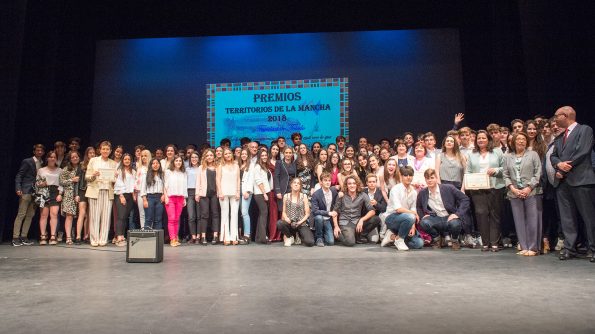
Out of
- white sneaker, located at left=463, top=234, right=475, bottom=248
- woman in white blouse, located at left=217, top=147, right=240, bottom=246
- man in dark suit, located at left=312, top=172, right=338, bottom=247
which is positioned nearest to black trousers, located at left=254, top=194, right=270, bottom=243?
woman in white blouse, located at left=217, top=147, right=240, bottom=246

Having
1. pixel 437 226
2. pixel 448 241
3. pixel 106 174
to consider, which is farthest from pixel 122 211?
pixel 448 241

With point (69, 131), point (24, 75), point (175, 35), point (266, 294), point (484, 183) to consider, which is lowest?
point (266, 294)

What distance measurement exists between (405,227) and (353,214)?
2.98 feet

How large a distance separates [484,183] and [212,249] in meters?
3.47

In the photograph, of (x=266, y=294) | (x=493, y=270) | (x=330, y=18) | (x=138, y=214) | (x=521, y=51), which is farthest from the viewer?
(x=330, y=18)

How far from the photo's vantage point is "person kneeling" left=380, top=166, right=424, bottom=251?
19.1 ft

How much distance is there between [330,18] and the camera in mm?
8594

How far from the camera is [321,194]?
6.75 m

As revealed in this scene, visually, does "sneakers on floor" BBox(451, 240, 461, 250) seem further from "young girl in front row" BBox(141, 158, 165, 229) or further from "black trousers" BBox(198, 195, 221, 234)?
"young girl in front row" BBox(141, 158, 165, 229)

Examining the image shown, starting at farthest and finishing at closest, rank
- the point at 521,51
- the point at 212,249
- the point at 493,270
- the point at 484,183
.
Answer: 1. the point at 521,51
2. the point at 212,249
3. the point at 484,183
4. the point at 493,270

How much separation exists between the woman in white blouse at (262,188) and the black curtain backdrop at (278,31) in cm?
297

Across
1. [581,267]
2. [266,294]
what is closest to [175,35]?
[266,294]

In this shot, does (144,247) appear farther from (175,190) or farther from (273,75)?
(273,75)

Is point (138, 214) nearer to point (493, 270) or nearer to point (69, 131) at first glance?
point (69, 131)
